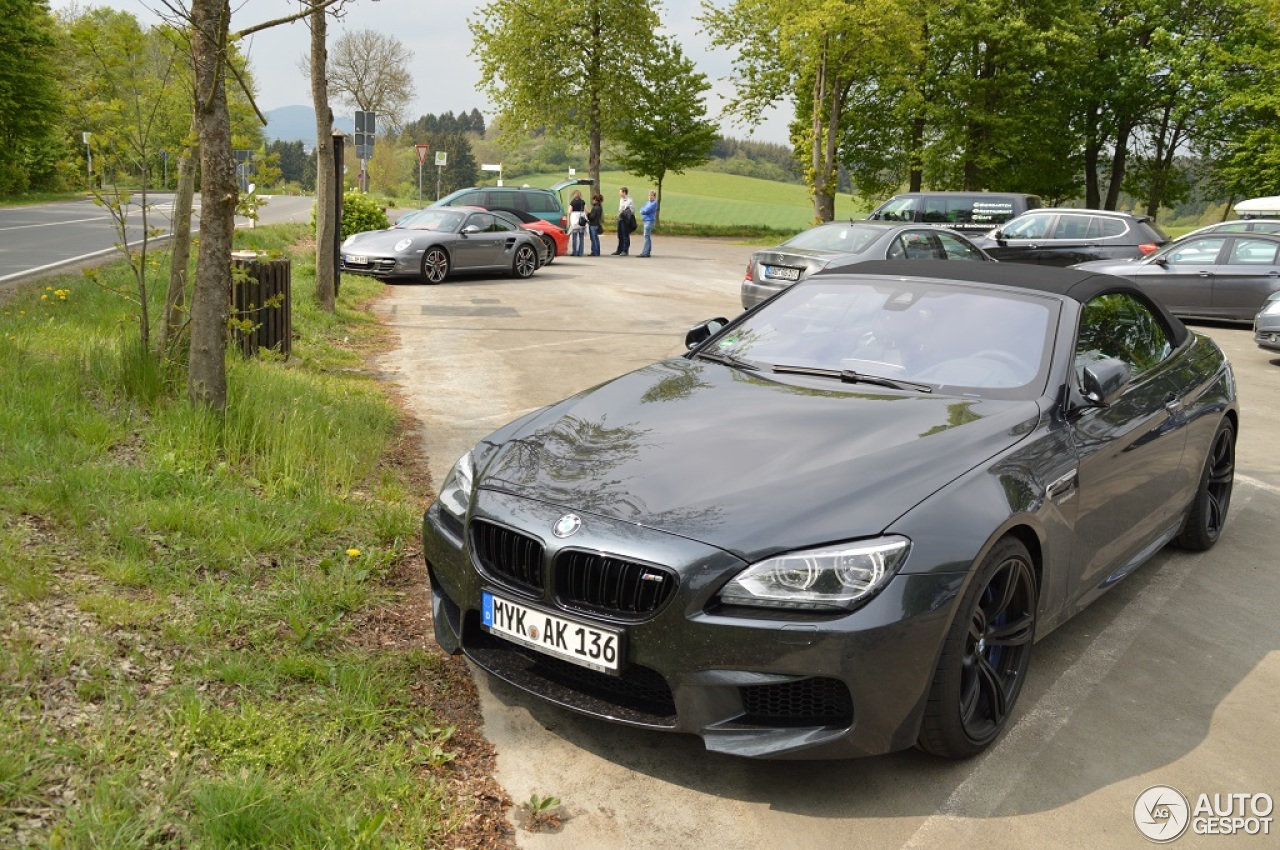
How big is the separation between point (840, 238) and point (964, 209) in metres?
10.2

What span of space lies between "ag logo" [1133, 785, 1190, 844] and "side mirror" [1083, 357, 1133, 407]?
1.51 meters

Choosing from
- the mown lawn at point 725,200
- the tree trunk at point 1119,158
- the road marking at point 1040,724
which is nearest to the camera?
the road marking at point 1040,724

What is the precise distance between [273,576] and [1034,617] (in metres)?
2.92

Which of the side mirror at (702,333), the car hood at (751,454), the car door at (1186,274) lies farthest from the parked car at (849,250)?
the car hood at (751,454)

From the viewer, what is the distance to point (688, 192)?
279 feet

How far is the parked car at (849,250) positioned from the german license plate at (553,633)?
10.8 m

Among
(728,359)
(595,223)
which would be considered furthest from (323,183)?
(595,223)

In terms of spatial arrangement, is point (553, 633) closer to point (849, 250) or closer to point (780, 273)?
point (780, 273)

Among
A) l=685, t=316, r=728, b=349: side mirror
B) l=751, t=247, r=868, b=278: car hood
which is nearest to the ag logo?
l=685, t=316, r=728, b=349: side mirror

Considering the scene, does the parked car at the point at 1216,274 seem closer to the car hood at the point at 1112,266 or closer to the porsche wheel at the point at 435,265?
the car hood at the point at 1112,266

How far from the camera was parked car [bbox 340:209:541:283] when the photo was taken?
18.7 meters

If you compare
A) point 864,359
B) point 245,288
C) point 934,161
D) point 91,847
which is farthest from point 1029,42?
point 91,847

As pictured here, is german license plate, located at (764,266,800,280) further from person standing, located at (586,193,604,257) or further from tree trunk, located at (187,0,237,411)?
person standing, located at (586,193,604,257)

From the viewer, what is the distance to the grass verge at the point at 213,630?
9.92 ft
